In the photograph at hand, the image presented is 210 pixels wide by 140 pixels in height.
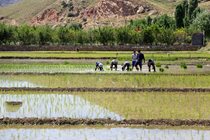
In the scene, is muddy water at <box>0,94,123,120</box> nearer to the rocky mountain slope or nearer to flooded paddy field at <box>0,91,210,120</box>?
flooded paddy field at <box>0,91,210,120</box>

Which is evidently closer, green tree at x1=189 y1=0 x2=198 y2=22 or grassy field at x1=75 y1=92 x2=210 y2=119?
grassy field at x1=75 y1=92 x2=210 y2=119

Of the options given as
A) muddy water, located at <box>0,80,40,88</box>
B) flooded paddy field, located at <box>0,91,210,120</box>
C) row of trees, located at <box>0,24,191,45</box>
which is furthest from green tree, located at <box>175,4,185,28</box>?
flooded paddy field, located at <box>0,91,210,120</box>

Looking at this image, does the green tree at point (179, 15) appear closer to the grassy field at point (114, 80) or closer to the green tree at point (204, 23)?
the green tree at point (204, 23)

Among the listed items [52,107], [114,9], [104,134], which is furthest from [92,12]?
[104,134]

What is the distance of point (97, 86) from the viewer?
24.7 meters

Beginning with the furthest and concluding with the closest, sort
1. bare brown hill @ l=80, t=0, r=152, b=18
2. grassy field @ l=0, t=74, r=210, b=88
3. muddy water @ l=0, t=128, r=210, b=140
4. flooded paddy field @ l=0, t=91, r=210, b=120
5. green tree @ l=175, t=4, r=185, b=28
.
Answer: bare brown hill @ l=80, t=0, r=152, b=18 → green tree @ l=175, t=4, r=185, b=28 → grassy field @ l=0, t=74, r=210, b=88 → flooded paddy field @ l=0, t=91, r=210, b=120 → muddy water @ l=0, t=128, r=210, b=140

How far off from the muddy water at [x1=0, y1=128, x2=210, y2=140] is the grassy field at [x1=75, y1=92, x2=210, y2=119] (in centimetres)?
211

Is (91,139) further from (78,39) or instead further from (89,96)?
(78,39)

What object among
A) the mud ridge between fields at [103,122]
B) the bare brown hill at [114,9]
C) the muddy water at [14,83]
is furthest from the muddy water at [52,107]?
the bare brown hill at [114,9]

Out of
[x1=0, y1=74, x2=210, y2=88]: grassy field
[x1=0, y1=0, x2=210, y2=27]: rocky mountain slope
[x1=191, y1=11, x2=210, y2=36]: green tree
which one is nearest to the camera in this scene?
[x1=0, y1=74, x2=210, y2=88]: grassy field

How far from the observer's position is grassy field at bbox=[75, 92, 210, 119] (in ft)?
55.0

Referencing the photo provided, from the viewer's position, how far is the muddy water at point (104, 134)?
1332 cm

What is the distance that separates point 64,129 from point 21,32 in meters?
81.6

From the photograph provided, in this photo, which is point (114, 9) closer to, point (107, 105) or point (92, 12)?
point (92, 12)
